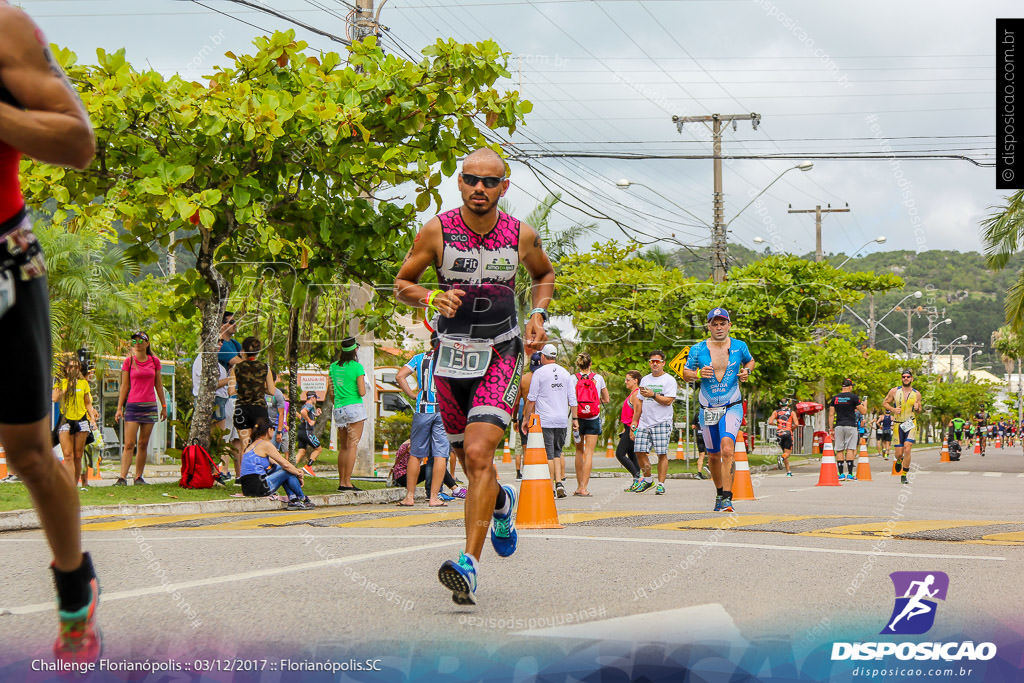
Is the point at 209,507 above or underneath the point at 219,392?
underneath

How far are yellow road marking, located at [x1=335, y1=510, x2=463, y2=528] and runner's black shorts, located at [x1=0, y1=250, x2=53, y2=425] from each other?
6.27m

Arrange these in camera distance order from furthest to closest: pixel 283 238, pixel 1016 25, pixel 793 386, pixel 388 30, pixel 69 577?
pixel 793 386
pixel 388 30
pixel 1016 25
pixel 283 238
pixel 69 577

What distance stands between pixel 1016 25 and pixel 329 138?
9.63 m

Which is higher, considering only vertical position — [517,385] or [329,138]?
[329,138]

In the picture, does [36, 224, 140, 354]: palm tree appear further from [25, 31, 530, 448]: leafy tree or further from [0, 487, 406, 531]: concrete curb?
[0, 487, 406, 531]: concrete curb

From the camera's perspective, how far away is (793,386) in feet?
99.7

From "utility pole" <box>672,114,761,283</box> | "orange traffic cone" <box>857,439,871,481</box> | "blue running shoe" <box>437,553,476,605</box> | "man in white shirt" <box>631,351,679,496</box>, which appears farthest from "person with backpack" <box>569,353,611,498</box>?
"utility pole" <box>672,114,761,283</box>

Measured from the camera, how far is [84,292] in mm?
18656

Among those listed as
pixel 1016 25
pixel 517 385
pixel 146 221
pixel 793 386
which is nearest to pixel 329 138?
pixel 146 221

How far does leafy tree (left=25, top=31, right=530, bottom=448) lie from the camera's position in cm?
1134

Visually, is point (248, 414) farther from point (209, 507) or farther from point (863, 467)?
point (863, 467)

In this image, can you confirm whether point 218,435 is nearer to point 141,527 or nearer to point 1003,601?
point 141,527

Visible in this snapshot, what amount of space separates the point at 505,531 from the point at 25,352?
9.91 feet

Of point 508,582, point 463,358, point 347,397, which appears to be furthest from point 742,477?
point 463,358
